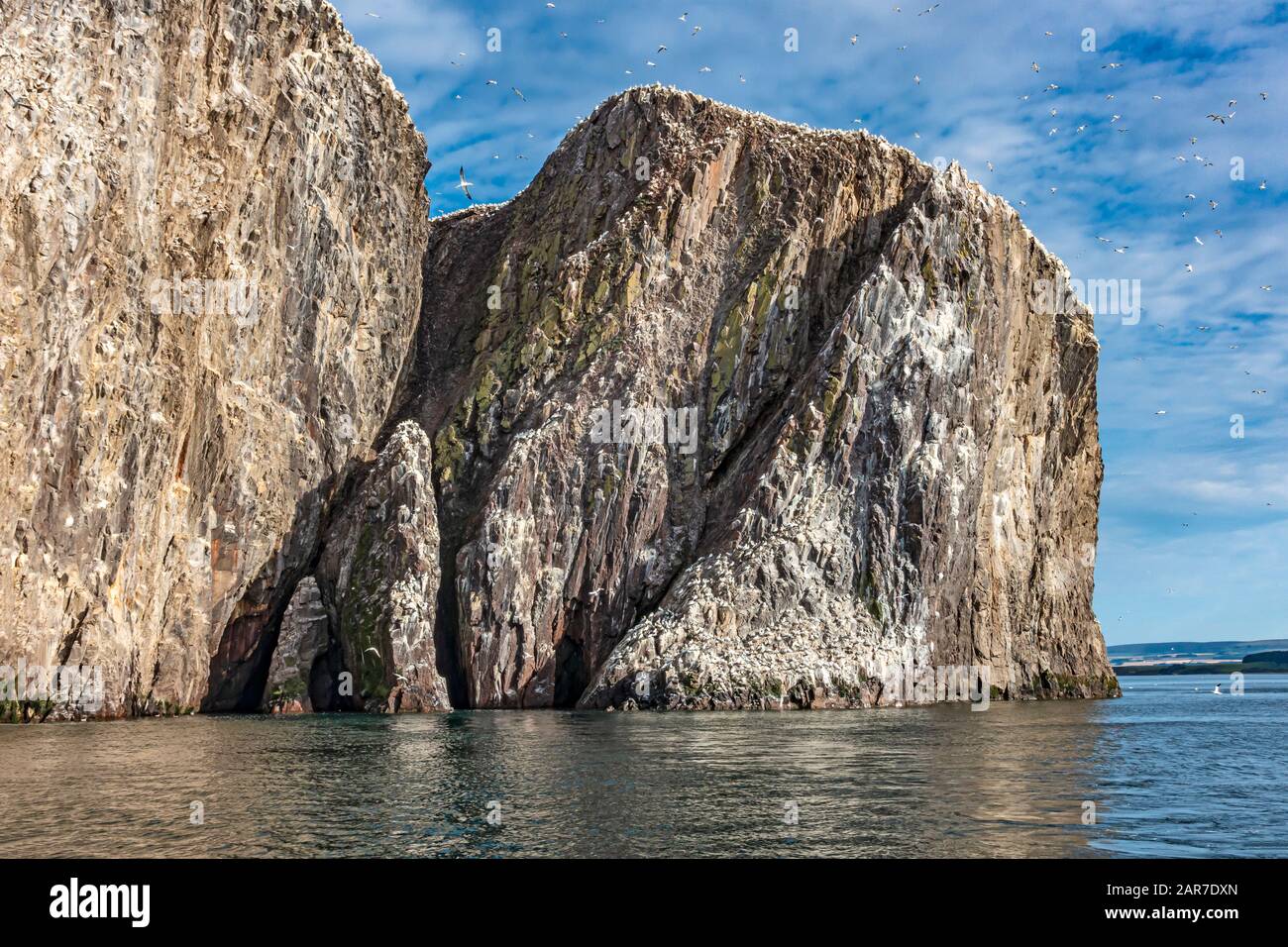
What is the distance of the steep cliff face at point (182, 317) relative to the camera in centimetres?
6206

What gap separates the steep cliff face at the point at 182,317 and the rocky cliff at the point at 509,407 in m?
0.24

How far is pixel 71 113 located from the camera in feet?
214

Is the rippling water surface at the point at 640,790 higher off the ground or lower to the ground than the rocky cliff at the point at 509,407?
lower

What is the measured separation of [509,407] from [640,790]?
6323cm

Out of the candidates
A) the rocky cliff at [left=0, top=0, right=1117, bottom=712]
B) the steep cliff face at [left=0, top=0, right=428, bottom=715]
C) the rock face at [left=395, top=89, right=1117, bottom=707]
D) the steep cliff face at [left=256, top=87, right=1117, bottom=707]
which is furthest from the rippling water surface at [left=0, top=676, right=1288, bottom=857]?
the rock face at [left=395, top=89, right=1117, bottom=707]

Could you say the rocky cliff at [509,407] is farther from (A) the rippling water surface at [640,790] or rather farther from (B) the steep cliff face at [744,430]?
(A) the rippling water surface at [640,790]

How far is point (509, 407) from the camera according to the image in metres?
94.2

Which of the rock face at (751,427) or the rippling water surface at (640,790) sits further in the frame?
the rock face at (751,427)

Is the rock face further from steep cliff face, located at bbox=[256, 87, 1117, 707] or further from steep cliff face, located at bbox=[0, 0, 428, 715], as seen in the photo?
steep cliff face, located at bbox=[0, 0, 428, 715]

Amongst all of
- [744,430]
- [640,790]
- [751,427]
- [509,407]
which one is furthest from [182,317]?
[640,790]

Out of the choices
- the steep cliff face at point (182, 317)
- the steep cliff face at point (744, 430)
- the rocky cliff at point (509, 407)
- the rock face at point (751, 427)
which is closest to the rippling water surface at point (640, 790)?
the steep cliff face at point (182, 317)

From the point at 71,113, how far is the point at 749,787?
5582cm

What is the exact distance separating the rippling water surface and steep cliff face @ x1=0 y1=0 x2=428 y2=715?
461 inches
